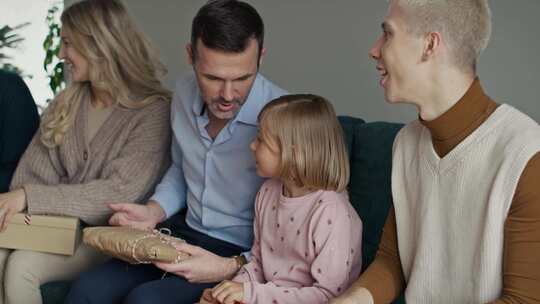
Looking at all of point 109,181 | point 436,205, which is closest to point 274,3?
point 109,181

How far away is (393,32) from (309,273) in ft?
2.16

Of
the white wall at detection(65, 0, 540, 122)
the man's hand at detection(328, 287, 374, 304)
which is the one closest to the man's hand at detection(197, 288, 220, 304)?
the man's hand at detection(328, 287, 374, 304)

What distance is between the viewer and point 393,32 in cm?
151

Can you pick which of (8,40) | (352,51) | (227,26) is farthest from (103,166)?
(8,40)

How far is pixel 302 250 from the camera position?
72.7 inches

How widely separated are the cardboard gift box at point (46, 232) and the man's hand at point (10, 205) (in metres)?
0.02

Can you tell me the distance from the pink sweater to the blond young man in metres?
0.16

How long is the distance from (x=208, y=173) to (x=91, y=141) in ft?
1.64

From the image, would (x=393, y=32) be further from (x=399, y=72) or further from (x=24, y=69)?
(x=24, y=69)

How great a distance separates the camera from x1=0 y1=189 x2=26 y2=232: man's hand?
2279 millimetres

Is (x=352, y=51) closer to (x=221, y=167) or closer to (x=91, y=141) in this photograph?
(x=221, y=167)

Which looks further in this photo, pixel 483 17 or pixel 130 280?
pixel 130 280

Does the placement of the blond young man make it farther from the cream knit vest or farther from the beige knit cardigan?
the beige knit cardigan

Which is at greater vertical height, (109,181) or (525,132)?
(525,132)
